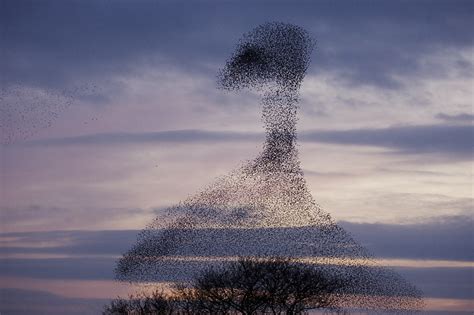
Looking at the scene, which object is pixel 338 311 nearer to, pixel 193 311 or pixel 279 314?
pixel 279 314

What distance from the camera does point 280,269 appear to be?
4528 inches

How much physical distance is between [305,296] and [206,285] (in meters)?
12.6

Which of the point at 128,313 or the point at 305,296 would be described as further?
the point at 128,313

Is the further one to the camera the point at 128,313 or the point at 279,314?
the point at 128,313

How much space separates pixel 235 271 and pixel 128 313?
65.1 ft

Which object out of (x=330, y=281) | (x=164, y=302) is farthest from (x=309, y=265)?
(x=164, y=302)

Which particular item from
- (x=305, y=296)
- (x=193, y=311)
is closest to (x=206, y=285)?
(x=193, y=311)

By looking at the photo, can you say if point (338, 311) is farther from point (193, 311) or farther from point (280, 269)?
point (193, 311)

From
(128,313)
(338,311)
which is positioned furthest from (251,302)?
(128,313)

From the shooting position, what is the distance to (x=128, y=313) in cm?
12744

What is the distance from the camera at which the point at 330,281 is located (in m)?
116

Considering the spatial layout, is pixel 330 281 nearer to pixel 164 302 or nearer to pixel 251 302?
pixel 251 302

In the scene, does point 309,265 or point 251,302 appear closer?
point 251,302

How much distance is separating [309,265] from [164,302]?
796 inches
